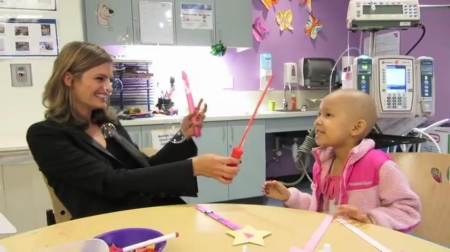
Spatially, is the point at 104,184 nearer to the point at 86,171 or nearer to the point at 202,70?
the point at 86,171

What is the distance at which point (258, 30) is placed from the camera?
3.86m

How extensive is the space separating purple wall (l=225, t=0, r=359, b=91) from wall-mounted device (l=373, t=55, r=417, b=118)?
1585mm

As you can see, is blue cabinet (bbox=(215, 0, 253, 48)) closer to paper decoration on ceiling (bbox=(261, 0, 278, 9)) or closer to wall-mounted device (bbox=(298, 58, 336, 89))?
paper decoration on ceiling (bbox=(261, 0, 278, 9))

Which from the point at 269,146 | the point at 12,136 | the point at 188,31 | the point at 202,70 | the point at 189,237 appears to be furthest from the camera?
the point at 269,146

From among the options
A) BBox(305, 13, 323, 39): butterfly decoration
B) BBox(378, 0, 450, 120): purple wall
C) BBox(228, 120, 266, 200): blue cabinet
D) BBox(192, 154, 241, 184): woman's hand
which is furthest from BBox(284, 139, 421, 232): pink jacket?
BBox(305, 13, 323, 39): butterfly decoration

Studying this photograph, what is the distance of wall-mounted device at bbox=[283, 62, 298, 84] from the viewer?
388 cm

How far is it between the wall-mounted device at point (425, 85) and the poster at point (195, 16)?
175 centimetres

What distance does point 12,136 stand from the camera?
2574mm

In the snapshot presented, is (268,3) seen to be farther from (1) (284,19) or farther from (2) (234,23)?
(2) (234,23)

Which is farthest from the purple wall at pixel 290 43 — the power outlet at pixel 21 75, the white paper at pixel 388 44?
the power outlet at pixel 21 75

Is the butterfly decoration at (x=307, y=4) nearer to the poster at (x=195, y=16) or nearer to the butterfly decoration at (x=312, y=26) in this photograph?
the butterfly decoration at (x=312, y=26)

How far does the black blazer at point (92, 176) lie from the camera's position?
106 cm

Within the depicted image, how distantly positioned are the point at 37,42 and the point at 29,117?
0.55 meters

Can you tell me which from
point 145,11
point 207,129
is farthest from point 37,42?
point 207,129
